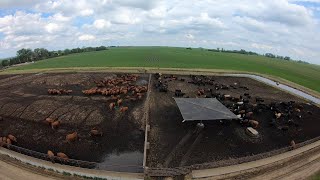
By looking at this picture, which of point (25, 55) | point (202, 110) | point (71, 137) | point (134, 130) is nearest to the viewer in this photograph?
point (71, 137)

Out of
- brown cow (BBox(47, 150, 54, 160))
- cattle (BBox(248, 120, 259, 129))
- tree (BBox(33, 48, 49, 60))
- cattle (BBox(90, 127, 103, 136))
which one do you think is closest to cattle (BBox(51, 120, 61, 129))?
cattle (BBox(90, 127, 103, 136))

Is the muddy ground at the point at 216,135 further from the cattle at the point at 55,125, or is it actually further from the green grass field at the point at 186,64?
the green grass field at the point at 186,64

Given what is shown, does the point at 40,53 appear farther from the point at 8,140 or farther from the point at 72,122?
the point at 8,140

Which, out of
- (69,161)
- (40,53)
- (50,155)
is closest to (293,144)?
(69,161)

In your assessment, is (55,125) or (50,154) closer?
(50,154)

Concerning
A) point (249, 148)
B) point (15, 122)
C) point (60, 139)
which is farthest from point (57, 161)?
point (249, 148)

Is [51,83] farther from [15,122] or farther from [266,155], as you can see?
[266,155]

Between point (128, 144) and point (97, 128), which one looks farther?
point (97, 128)
